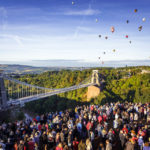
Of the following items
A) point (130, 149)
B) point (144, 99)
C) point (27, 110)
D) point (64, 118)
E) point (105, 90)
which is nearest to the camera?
point (130, 149)

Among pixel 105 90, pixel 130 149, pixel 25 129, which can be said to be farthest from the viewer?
pixel 105 90

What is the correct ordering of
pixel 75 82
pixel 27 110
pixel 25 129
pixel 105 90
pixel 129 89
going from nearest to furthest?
pixel 25 129
pixel 129 89
pixel 105 90
pixel 27 110
pixel 75 82

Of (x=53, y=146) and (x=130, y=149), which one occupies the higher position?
(x=130, y=149)

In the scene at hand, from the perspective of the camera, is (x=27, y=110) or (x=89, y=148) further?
(x=27, y=110)

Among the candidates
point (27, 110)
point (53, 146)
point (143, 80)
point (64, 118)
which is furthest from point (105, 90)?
point (53, 146)

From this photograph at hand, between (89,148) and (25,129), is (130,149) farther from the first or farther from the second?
(25,129)

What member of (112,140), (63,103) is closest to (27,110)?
(63,103)

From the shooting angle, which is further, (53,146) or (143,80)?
(143,80)

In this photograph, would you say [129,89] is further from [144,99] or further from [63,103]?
[63,103]

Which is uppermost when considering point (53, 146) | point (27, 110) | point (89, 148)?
point (89, 148)
